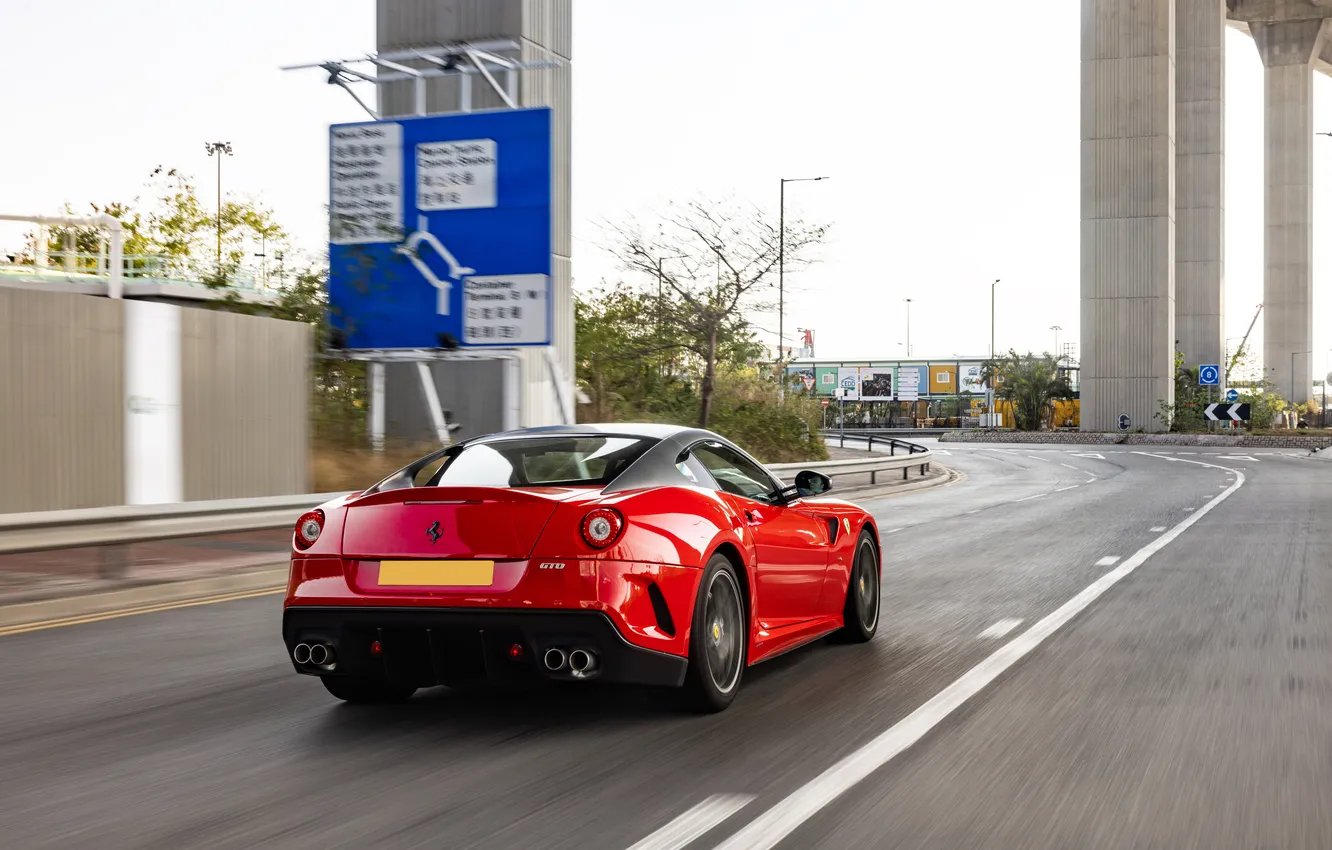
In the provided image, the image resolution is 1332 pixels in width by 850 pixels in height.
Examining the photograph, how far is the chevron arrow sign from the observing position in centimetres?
5388

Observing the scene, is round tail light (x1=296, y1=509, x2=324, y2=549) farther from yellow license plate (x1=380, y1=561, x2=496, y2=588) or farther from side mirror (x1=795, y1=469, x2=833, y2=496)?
side mirror (x1=795, y1=469, x2=833, y2=496)

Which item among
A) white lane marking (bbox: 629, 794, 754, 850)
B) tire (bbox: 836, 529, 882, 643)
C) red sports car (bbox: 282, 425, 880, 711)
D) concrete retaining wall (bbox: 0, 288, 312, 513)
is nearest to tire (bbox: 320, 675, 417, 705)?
red sports car (bbox: 282, 425, 880, 711)

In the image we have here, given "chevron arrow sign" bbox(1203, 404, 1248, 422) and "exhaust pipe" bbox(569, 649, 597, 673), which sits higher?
"chevron arrow sign" bbox(1203, 404, 1248, 422)

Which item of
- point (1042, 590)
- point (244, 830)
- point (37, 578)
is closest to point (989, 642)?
point (1042, 590)

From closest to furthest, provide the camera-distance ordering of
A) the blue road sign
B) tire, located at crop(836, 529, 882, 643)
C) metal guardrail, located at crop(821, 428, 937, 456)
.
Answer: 1. tire, located at crop(836, 529, 882, 643)
2. the blue road sign
3. metal guardrail, located at crop(821, 428, 937, 456)

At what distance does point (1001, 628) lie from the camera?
29.8 feet

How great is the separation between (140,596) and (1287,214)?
103554 millimetres

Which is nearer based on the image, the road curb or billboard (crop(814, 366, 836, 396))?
the road curb

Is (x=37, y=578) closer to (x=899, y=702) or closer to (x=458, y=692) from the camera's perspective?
(x=458, y=692)

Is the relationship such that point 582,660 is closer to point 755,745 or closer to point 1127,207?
point 755,745

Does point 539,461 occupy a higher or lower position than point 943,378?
lower

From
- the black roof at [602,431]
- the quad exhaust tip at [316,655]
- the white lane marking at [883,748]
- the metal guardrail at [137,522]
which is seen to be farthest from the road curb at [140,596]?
the white lane marking at [883,748]

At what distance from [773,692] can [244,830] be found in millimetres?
3002

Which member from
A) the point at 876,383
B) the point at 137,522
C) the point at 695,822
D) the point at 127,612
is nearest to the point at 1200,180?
the point at 876,383
